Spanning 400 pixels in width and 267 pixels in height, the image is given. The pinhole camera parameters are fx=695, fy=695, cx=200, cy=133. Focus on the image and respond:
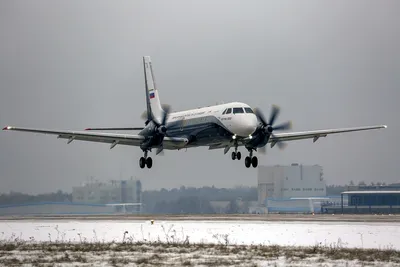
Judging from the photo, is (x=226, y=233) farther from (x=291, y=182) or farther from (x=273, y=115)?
(x=291, y=182)

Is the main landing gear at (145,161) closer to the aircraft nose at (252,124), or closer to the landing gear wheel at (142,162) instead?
the landing gear wheel at (142,162)

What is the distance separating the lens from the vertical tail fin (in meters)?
76.1

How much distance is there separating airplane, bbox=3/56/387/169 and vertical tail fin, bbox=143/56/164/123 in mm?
2160

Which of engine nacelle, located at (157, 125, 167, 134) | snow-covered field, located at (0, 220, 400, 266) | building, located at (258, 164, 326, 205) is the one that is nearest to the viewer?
snow-covered field, located at (0, 220, 400, 266)

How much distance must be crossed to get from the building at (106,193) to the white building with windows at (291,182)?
37.2 meters

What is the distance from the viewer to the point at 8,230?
44.5 metres

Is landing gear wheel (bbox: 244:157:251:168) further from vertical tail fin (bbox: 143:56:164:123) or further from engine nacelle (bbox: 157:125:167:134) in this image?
vertical tail fin (bbox: 143:56:164:123)

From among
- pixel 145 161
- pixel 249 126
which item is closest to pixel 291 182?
pixel 145 161

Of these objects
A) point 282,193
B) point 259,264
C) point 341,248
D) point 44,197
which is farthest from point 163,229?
point 282,193

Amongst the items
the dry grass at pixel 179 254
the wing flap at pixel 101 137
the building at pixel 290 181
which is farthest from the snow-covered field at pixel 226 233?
the building at pixel 290 181

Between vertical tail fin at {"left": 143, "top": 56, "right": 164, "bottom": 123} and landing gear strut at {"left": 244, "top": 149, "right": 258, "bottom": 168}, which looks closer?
landing gear strut at {"left": 244, "top": 149, "right": 258, "bottom": 168}

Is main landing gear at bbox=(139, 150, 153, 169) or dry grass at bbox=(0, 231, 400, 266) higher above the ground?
main landing gear at bbox=(139, 150, 153, 169)

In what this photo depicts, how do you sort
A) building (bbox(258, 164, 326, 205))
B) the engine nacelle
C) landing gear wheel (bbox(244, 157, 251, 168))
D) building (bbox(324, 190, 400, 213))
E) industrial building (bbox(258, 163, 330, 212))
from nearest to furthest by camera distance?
landing gear wheel (bbox(244, 157, 251, 168)) < the engine nacelle < building (bbox(324, 190, 400, 213)) < industrial building (bbox(258, 163, 330, 212)) < building (bbox(258, 164, 326, 205))

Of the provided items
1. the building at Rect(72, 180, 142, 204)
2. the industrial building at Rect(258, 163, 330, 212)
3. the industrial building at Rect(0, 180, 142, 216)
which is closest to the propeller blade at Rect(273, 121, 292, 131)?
the industrial building at Rect(0, 180, 142, 216)
